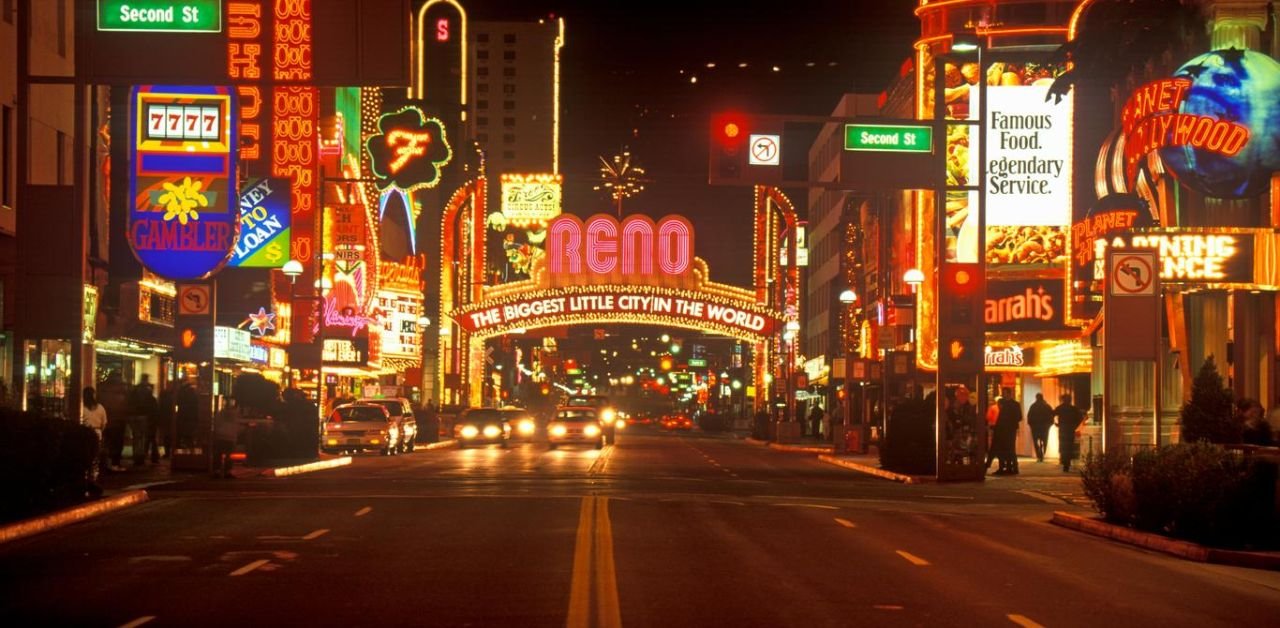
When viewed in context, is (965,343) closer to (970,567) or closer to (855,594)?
(970,567)

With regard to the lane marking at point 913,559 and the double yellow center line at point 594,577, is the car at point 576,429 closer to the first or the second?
the double yellow center line at point 594,577

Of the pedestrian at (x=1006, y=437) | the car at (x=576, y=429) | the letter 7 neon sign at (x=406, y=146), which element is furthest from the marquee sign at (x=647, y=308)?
the pedestrian at (x=1006, y=437)

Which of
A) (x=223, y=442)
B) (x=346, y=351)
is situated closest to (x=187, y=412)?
(x=223, y=442)

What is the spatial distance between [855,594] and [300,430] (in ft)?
93.8

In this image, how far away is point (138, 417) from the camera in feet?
116

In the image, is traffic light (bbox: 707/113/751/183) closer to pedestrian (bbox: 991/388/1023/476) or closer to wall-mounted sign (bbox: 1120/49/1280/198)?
wall-mounted sign (bbox: 1120/49/1280/198)

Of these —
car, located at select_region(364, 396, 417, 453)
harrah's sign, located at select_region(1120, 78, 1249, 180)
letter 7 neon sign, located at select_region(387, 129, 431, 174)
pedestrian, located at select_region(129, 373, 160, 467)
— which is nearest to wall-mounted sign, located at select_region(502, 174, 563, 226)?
letter 7 neon sign, located at select_region(387, 129, 431, 174)

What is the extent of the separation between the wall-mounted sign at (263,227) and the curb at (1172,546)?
31.2m

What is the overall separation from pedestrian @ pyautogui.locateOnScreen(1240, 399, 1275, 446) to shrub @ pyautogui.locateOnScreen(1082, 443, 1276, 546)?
2.49 metres

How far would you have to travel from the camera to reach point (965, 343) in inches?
1421

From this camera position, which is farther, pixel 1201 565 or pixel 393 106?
pixel 393 106

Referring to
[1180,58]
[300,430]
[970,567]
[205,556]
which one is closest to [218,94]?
[300,430]

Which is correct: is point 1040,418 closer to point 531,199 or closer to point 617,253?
point 617,253

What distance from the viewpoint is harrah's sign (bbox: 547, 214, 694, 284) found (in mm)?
80812
